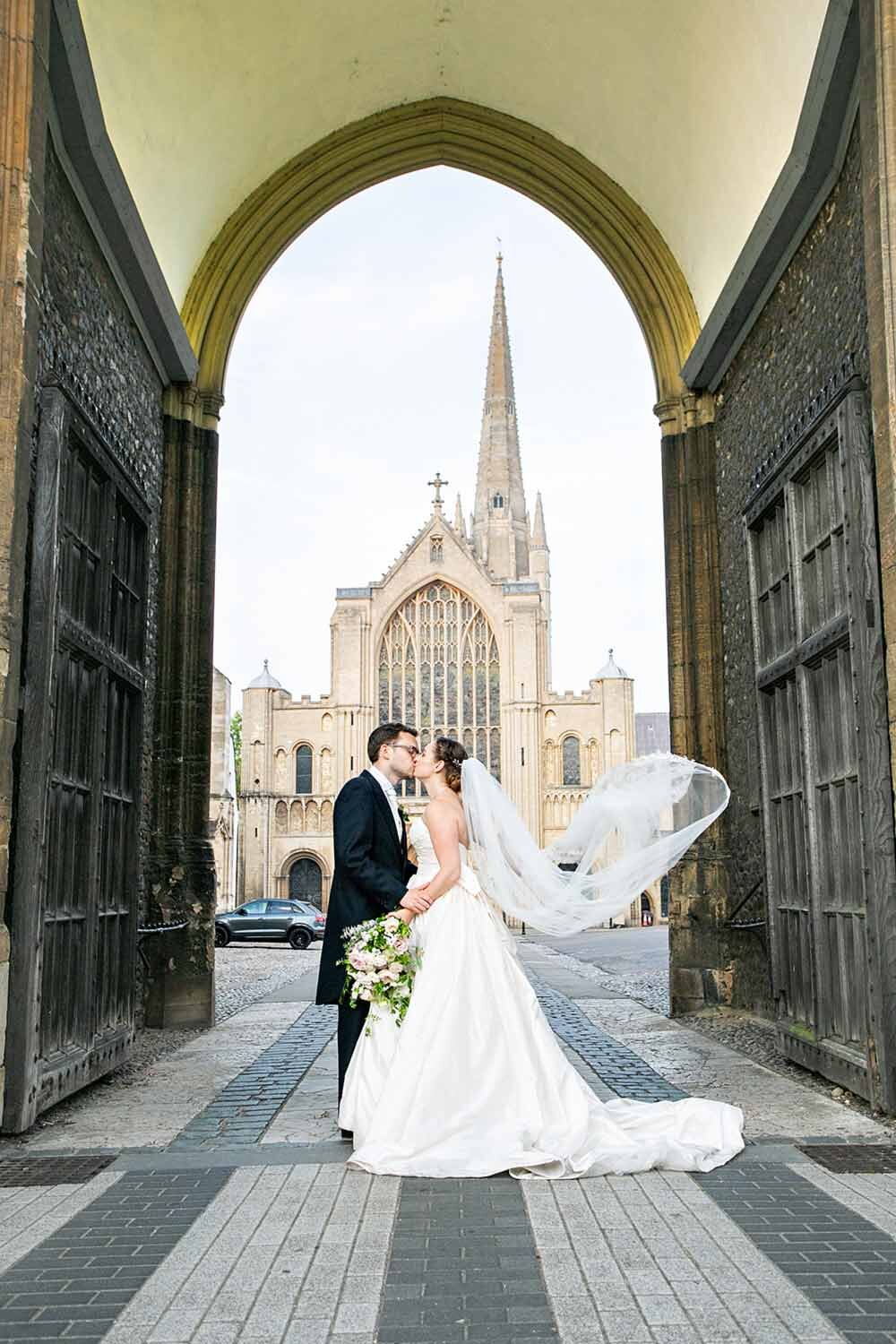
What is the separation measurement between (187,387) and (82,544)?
12.0 ft

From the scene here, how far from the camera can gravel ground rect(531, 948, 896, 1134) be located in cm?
632

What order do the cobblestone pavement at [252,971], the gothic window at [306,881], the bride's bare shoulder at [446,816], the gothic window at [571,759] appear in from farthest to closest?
1. the gothic window at [571,759]
2. the gothic window at [306,881]
3. the cobblestone pavement at [252,971]
4. the bride's bare shoulder at [446,816]

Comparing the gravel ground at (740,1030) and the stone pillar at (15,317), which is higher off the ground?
the stone pillar at (15,317)

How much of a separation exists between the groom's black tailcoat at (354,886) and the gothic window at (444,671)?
44.8m

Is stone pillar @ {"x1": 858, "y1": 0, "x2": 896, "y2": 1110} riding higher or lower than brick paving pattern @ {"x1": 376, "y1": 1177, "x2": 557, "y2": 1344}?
higher

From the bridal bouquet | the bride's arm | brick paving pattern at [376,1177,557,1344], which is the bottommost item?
brick paving pattern at [376,1177,557,1344]

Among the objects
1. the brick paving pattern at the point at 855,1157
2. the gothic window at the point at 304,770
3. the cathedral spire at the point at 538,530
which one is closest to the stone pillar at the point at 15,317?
the brick paving pattern at the point at 855,1157

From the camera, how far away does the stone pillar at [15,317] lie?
16.7ft

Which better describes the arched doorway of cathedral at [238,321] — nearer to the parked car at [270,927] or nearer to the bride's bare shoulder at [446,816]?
the bride's bare shoulder at [446,816]

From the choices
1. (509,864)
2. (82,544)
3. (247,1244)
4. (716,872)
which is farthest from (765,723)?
(247,1244)

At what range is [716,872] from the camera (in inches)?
387

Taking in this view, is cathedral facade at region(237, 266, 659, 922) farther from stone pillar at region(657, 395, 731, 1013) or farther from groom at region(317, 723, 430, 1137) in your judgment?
groom at region(317, 723, 430, 1137)

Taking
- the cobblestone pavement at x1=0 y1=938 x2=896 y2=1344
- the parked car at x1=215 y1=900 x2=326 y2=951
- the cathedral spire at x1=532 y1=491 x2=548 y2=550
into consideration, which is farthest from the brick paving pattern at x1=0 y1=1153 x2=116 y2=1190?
the cathedral spire at x1=532 y1=491 x2=548 y2=550

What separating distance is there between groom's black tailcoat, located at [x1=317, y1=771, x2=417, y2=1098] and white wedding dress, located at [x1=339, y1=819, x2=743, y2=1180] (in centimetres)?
29
